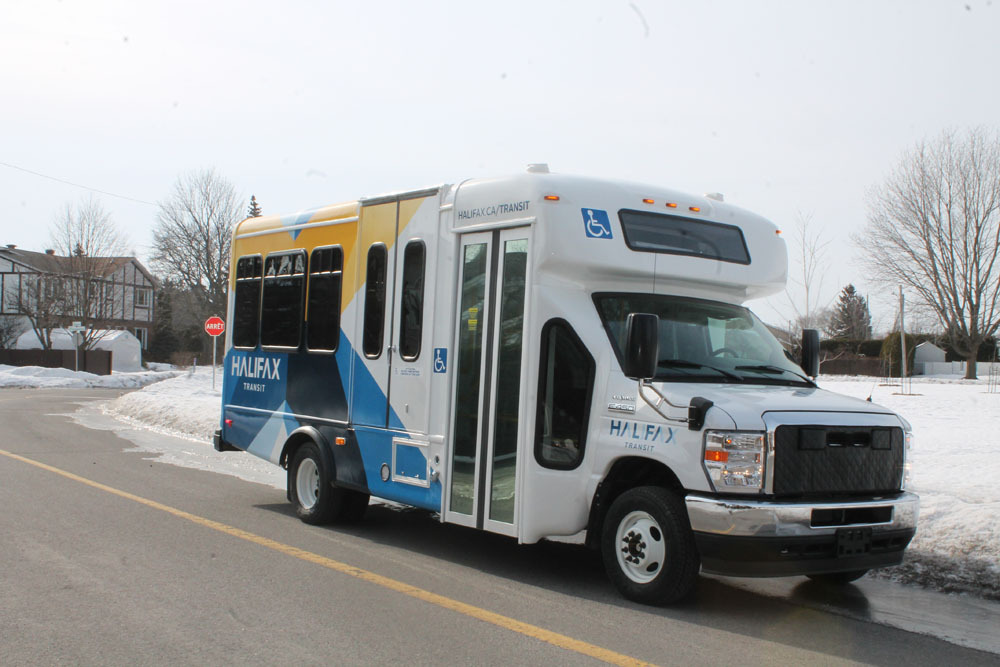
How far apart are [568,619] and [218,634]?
81.9 inches

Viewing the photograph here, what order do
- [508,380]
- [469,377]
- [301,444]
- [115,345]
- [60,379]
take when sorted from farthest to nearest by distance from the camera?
[115,345]
[60,379]
[301,444]
[469,377]
[508,380]

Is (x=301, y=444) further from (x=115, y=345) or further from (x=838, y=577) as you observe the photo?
(x=115, y=345)

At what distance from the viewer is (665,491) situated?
6.06 metres

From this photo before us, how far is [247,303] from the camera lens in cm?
1038

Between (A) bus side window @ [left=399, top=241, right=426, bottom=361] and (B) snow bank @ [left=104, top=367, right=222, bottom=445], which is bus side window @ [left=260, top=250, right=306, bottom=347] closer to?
(A) bus side window @ [left=399, top=241, right=426, bottom=361]

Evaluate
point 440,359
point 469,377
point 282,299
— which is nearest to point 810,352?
point 469,377

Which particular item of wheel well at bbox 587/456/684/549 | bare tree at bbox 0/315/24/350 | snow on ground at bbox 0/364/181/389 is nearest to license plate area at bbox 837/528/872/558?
wheel well at bbox 587/456/684/549

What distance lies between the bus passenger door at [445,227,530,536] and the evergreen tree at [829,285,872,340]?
64.7 meters

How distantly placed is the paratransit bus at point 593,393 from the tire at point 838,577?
2 centimetres

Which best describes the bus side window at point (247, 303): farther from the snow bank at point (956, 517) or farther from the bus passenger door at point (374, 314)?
the snow bank at point (956, 517)

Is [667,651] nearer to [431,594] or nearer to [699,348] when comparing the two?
[431,594]

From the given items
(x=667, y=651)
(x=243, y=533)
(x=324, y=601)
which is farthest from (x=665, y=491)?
(x=243, y=533)

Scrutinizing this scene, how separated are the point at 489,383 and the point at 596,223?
4.79 feet

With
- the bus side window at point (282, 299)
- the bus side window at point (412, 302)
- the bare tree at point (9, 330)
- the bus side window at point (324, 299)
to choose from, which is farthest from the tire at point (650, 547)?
the bare tree at point (9, 330)
